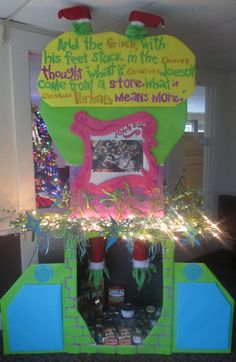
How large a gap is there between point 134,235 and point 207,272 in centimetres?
49

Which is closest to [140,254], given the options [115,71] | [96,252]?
[96,252]

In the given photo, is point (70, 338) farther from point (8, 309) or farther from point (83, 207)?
point (83, 207)

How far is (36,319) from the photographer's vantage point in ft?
4.74

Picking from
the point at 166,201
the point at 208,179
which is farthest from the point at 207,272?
the point at 208,179

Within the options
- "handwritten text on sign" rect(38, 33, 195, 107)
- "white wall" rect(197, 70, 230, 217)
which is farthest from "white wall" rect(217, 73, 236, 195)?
"handwritten text on sign" rect(38, 33, 195, 107)

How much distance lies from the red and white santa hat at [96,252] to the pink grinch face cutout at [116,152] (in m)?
0.28

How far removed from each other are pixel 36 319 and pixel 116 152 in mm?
972

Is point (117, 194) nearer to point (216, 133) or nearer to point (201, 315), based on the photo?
point (201, 315)

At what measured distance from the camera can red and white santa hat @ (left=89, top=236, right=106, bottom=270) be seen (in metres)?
1.46

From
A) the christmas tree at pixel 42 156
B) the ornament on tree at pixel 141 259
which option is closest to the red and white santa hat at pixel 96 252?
the ornament on tree at pixel 141 259

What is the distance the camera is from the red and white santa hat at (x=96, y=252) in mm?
1465

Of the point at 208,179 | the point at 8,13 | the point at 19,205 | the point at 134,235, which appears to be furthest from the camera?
the point at 208,179

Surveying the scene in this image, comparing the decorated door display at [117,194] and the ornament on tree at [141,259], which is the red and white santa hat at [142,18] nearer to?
the decorated door display at [117,194]

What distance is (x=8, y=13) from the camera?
1400mm
